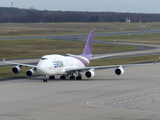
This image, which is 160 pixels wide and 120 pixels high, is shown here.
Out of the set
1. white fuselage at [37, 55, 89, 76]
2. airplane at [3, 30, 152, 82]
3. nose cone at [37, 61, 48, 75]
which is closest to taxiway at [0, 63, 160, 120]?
airplane at [3, 30, 152, 82]

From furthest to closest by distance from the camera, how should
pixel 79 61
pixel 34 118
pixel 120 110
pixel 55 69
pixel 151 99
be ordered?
pixel 79 61, pixel 55 69, pixel 151 99, pixel 120 110, pixel 34 118

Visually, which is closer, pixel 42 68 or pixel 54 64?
pixel 42 68

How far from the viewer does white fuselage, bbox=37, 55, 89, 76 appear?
191ft

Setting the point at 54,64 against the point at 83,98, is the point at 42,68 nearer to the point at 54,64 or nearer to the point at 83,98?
the point at 54,64

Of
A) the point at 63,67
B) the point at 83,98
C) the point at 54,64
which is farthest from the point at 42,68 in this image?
the point at 83,98

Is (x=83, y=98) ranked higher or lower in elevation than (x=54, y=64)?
lower

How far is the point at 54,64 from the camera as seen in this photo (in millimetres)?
59469

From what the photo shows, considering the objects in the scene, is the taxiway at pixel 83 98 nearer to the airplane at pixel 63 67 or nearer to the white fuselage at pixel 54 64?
the airplane at pixel 63 67

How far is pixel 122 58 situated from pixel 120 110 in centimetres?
5987

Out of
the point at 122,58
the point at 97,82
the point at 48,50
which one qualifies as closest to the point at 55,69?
the point at 97,82

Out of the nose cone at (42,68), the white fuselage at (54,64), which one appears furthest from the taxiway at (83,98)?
the nose cone at (42,68)

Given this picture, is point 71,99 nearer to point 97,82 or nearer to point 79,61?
point 97,82

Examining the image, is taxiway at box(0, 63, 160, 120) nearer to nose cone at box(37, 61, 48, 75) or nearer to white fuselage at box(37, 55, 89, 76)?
white fuselage at box(37, 55, 89, 76)

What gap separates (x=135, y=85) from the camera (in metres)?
56.6
